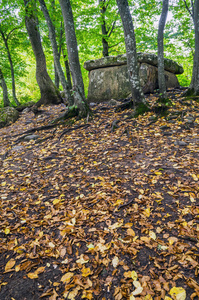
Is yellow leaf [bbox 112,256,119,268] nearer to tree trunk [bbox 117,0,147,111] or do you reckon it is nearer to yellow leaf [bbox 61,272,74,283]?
yellow leaf [bbox 61,272,74,283]

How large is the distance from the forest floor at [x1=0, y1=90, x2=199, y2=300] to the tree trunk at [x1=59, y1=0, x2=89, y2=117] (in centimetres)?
221

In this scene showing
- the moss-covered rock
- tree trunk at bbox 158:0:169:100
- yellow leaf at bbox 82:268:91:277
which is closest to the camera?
yellow leaf at bbox 82:268:91:277

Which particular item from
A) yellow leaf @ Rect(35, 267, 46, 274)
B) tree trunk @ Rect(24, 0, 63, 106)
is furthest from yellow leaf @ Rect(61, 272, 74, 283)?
tree trunk @ Rect(24, 0, 63, 106)

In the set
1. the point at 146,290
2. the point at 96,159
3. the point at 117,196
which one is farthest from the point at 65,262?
the point at 96,159

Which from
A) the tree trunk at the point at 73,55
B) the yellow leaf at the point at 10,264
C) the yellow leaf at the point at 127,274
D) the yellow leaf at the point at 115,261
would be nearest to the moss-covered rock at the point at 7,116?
the tree trunk at the point at 73,55

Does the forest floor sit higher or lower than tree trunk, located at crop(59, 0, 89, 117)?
lower

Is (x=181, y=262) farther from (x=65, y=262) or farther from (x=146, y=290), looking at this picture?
(x=65, y=262)

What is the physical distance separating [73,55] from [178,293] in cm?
732

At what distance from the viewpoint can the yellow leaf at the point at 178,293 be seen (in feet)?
5.75

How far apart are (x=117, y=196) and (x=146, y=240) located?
101cm

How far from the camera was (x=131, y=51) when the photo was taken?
19.5 ft

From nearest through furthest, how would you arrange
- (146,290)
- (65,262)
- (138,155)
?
(146,290) → (65,262) → (138,155)

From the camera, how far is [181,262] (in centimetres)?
207

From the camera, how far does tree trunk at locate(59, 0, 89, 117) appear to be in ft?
20.6
